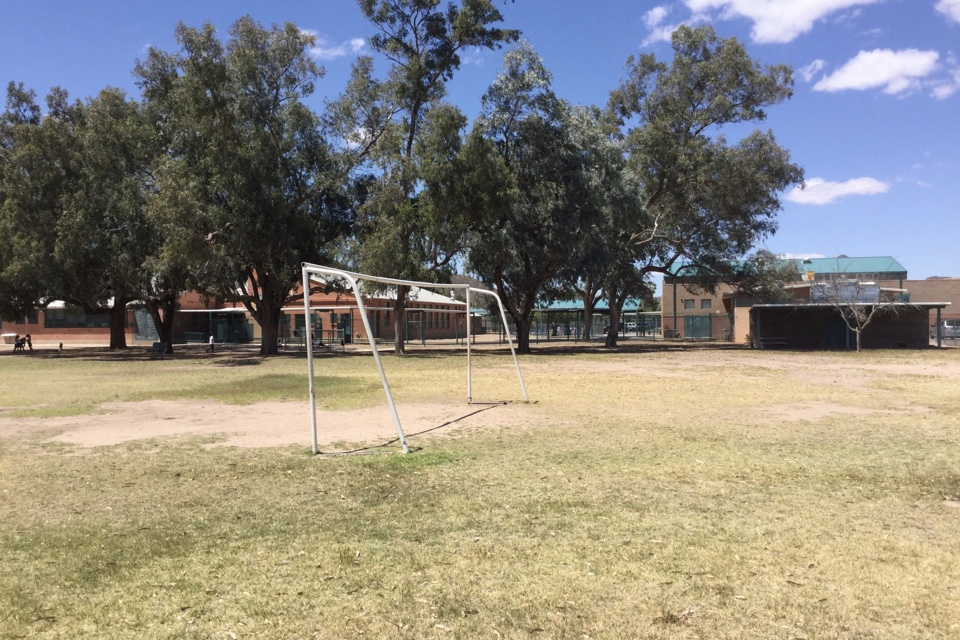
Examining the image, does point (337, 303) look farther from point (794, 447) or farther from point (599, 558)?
point (599, 558)

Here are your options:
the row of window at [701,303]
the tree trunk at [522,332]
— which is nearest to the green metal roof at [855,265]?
the row of window at [701,303]

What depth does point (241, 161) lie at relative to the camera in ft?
94.5

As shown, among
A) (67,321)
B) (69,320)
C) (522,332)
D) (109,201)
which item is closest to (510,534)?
(109,201)

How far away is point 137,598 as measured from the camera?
4.46m

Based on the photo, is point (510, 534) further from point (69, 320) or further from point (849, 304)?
point (69, 320)

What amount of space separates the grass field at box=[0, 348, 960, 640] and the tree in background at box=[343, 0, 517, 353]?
63.4 ft

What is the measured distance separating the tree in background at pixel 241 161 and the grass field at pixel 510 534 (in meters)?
19.1

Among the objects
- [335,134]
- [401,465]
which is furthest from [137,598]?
[335,134]

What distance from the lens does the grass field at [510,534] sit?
419cm

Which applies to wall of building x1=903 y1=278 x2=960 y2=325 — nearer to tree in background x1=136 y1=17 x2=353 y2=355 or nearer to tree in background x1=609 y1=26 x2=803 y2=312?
tree in background x1=609 y1=26 x2=803 y2=312

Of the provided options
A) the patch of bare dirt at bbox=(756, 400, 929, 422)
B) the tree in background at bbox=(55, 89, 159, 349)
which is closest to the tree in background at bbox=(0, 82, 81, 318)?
the tree in background at bbox=(55, 89, 159, 349)

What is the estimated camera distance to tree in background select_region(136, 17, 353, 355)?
2852 centimetres

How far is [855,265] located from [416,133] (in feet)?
202

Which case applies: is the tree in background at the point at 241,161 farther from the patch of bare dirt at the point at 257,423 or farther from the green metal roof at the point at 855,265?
the green metal roof at the point at 855,265
